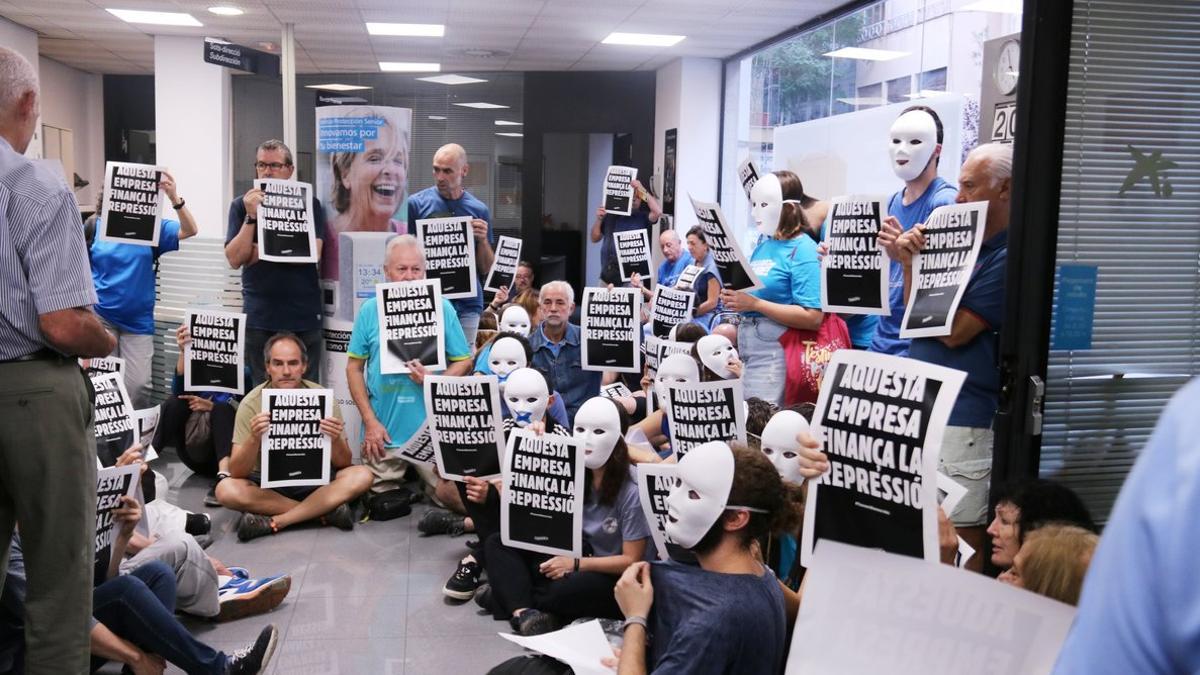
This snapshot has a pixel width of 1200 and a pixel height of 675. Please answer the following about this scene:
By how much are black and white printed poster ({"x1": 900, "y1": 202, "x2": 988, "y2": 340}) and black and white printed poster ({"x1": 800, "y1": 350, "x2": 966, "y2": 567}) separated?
819 millimetres

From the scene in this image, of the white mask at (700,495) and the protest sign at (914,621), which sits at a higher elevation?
the protest sign at (914,621)

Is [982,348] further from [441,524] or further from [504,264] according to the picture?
[504,264]

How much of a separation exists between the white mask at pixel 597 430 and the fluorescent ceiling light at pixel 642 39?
7.09 meters

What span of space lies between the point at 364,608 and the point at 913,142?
2.95m

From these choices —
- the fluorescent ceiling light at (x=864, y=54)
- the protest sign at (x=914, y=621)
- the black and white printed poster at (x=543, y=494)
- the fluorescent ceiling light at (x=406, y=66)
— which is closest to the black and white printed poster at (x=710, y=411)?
the black and white printed poster at (x=543, y=494)

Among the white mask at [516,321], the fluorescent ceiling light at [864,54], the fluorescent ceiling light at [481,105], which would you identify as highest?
the fluorescent ceiling light at [481,105]

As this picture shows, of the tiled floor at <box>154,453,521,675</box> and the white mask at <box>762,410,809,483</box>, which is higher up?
the white mask at <box>762,410,809,483</box>

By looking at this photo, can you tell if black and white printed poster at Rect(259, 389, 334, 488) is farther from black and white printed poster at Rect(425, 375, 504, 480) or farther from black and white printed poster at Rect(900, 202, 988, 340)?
black and white printed poster at Rect(900, 202, 988, 340)

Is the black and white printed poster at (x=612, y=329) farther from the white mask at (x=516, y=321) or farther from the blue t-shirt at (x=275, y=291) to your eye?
the blue t-shirt at (x=275, y=291)

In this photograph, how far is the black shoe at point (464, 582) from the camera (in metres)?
4.82

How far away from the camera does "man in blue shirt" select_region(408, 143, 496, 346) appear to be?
22.7ft

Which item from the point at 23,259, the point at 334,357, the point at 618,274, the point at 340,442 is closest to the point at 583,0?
the point at 618,274

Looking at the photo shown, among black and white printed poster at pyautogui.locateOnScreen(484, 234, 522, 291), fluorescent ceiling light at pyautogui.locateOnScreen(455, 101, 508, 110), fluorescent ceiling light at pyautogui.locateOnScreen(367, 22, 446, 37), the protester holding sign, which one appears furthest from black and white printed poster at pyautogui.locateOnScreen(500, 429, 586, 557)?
fluorescent ceiling light at pyautogui.locateOnScreen(455, 101, 508, 110)

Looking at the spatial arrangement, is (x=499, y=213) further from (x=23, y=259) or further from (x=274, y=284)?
(x=23, y=259)
